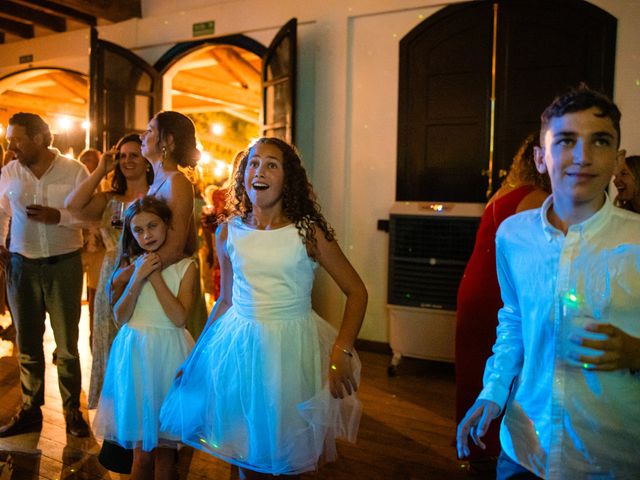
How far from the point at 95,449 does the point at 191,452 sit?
507mm

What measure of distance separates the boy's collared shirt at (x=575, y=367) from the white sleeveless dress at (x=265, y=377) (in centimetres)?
69

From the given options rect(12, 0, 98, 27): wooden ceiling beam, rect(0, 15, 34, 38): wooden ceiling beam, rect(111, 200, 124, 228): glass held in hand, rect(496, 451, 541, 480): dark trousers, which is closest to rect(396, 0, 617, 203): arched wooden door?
rect(111, 200, 124, 228): glass held in hand

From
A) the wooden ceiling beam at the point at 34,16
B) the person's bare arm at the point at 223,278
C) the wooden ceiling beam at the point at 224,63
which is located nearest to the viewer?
the person's bare arm at the point at 223,278

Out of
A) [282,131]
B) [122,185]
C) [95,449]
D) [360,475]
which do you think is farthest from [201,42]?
[360,475]

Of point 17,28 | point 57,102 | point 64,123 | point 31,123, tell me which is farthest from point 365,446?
point 64,123

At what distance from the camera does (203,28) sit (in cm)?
580

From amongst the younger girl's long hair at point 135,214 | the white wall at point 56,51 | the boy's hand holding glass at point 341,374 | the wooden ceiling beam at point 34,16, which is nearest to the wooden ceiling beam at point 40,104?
the white wall at point 56,51

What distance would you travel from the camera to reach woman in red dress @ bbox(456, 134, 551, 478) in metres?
2.55

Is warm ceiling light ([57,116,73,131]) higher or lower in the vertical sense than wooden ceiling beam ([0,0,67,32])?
lower

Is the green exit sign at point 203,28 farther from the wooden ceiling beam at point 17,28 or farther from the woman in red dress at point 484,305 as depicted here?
the woman in red dress at point 484,305

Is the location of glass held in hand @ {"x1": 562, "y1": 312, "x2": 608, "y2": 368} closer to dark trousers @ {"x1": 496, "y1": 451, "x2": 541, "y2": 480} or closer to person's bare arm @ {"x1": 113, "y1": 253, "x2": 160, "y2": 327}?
dark trousers @ {"x1": 496, "y1": 451, "x2": 541, "y2": 480}

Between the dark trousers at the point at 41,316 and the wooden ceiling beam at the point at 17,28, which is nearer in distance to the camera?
the dark trousers at the point at 41,316

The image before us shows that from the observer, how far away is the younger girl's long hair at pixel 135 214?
230 cm

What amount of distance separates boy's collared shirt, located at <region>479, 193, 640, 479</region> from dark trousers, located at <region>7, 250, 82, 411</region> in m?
2.59
